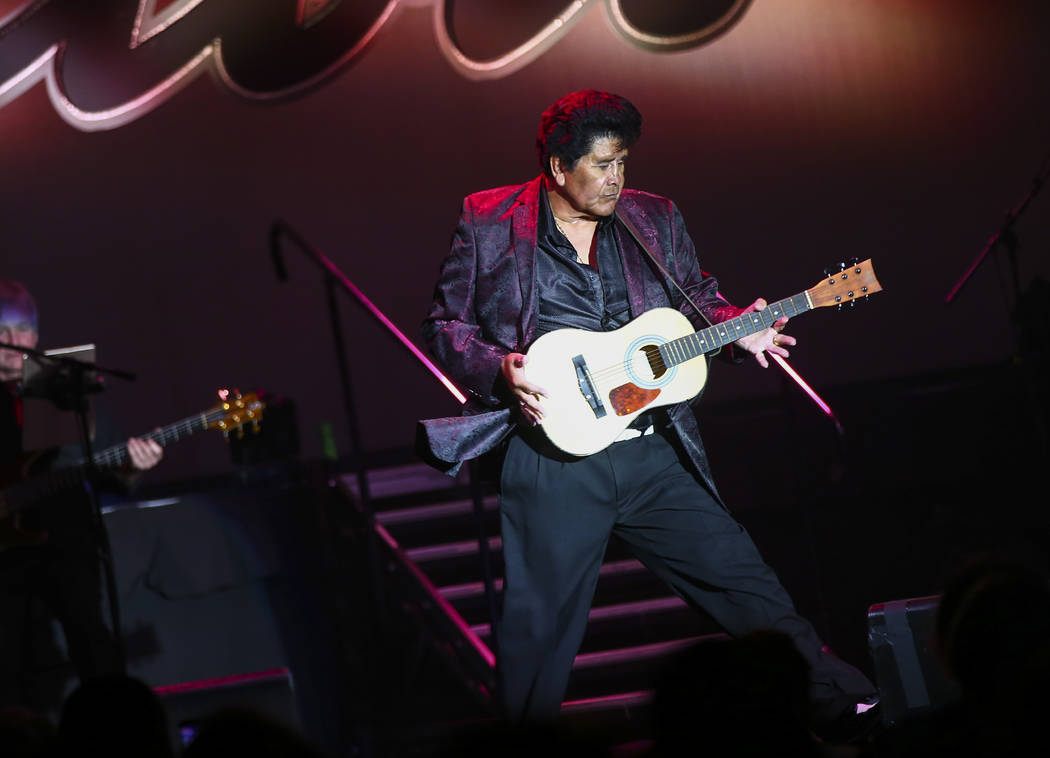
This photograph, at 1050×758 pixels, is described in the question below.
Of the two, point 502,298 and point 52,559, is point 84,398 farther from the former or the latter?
point 502,298

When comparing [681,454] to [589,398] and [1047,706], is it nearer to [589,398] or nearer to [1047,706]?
[589,398]

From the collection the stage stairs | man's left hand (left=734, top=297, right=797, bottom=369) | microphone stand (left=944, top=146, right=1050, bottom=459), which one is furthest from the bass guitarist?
microphone stand (left=944, top=146, right=1050, bottom=459)

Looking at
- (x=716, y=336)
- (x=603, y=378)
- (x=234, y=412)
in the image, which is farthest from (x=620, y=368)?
(x=234, y=412)

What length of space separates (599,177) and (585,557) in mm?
1216

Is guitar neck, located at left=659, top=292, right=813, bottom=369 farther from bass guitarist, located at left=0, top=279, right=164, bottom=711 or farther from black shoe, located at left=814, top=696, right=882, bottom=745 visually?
bass guitarist, located at left=0, top=279, right=164, bottom=711

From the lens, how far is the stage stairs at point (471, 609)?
17.2 ft

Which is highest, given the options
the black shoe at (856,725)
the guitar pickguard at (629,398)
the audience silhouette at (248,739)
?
the guitar pickguard at (629,398)

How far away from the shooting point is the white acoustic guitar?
3398mm

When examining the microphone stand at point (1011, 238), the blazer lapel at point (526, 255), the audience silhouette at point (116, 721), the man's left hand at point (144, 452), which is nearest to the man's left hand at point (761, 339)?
the blazer lapel at point (526, 255)

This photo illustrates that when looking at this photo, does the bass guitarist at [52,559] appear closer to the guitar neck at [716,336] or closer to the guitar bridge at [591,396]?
the guitar bridge at [591,396]

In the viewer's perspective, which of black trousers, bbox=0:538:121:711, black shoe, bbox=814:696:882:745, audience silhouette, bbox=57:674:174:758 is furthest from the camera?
black trousers, bbox=0:538:121:711

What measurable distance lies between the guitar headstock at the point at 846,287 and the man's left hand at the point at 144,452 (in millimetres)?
3181

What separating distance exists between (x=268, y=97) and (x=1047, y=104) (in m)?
5.51

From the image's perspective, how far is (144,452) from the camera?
17.0 ft
